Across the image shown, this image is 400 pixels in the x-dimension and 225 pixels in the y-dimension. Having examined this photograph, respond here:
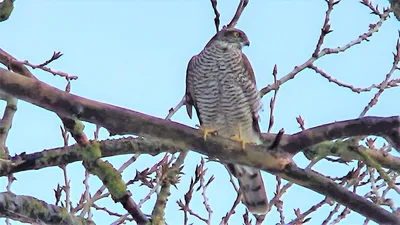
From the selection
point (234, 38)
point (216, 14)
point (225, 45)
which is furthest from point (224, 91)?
point (216, 14)

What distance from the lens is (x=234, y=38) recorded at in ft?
21.1

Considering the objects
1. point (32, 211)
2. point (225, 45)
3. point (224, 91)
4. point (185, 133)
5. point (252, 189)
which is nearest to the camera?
point (185, 133)

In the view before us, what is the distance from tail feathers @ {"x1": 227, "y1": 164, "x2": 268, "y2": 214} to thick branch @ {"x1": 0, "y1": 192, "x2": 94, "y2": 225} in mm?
2019

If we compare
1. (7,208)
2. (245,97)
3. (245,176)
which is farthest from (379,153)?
(245,97)

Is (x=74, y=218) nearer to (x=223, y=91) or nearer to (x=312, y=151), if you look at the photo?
(x=312, y=151)

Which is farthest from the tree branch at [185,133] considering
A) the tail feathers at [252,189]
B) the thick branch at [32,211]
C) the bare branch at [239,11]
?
the tail feathers at [252,189]

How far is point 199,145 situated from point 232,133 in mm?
3241

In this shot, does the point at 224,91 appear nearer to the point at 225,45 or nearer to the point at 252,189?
the point at 225,45

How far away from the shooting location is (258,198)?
5.11m

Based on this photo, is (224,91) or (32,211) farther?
(224,91)

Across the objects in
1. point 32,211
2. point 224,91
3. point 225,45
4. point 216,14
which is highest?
point 225,45

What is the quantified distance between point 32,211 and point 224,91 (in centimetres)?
319

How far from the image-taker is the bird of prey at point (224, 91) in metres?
6.07

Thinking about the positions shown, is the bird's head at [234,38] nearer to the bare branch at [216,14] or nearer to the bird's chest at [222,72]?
the bird's chest at [222,72]
